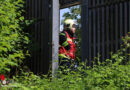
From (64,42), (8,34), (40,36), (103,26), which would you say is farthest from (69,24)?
(40,36)

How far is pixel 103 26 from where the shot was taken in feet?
23.5

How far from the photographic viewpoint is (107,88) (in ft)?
11.0

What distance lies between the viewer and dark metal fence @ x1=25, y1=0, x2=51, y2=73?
8.26 m

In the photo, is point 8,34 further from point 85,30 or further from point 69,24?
point 85,30

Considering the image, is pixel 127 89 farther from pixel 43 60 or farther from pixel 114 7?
pixel 43 60

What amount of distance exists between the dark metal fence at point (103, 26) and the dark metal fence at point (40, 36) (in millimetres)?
1447

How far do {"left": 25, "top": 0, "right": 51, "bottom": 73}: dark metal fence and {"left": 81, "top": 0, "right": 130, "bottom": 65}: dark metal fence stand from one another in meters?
1.45

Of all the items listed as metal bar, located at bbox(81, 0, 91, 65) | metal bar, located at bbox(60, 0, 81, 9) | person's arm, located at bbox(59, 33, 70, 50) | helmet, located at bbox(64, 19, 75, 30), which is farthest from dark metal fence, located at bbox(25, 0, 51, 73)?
person's arm, located at bbox(59, 33, 70, 50)

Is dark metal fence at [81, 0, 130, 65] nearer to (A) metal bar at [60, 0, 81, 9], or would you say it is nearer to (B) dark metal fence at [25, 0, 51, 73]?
(A) metal bar at [60, 0, 81, 9]

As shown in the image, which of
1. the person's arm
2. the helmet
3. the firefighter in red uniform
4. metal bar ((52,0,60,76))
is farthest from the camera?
the helmet

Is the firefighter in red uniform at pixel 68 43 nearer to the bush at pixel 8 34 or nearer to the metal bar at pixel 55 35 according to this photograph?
the bush at pixel 8 34

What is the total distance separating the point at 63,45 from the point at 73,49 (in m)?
0.28

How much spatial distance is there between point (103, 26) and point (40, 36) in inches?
91.9

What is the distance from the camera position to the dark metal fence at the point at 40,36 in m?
8.26
